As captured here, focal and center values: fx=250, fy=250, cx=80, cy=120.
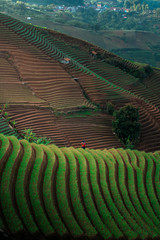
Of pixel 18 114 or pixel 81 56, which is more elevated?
pixel 81 56

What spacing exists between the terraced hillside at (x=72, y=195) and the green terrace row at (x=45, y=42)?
14.0 metres

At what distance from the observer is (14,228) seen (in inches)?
219

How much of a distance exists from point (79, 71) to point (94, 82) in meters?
2.15

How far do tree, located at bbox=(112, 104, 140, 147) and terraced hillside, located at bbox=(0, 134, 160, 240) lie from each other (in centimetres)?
562

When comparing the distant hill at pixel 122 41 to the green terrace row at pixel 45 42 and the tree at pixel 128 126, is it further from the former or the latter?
the tree at pixel 128 126

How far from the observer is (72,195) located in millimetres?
7203

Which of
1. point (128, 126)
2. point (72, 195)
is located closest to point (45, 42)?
point (128, 126)

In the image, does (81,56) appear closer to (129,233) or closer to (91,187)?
(91,187)

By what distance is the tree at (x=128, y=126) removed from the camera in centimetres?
1553

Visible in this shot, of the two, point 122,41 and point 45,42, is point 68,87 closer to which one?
point 45,42

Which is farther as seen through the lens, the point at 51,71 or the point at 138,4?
the point at 138,4

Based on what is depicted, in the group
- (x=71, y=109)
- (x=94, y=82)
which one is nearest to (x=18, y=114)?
(x=71, y=109)

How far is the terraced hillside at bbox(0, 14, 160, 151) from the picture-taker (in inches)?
609

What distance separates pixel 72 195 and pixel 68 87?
13.9 metres
